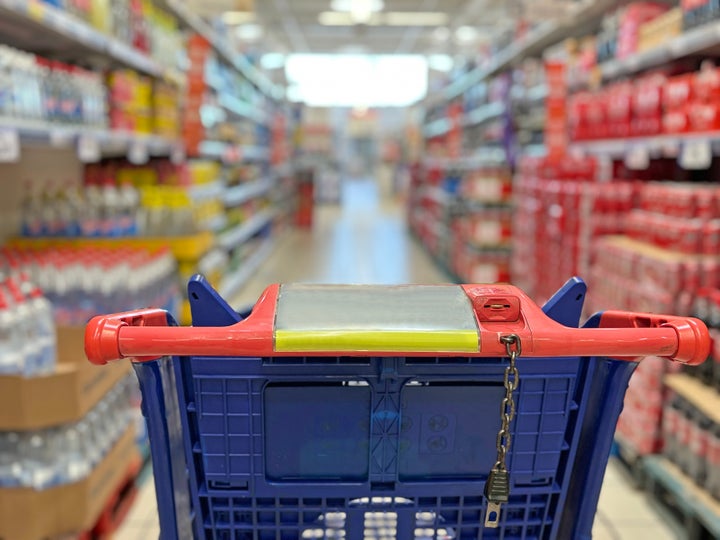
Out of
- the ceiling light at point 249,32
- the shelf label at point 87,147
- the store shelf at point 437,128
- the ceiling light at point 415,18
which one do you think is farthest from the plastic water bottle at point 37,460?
the ceiling light at point 249,32

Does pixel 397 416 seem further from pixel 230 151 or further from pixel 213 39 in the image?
pixel 230 151

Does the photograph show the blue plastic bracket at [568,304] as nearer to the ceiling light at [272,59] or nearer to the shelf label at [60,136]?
the shelf label at [60,136]

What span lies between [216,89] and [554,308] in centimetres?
671

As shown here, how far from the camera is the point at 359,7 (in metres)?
14.0

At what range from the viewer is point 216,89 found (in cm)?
741

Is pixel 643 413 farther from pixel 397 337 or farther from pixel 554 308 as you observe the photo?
pixel 397 337

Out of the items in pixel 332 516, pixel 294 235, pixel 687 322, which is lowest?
pixel 294 235

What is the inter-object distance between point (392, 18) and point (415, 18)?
1.72 feet

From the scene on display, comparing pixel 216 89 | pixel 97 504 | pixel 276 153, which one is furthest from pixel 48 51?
pixel 276 153

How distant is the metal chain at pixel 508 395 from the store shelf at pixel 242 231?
604cm

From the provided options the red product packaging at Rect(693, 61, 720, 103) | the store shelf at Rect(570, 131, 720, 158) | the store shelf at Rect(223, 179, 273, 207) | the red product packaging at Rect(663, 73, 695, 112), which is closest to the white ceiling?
the store shelf at Rect(223, 179, 273, 207)

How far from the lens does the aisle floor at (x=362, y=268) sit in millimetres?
2826

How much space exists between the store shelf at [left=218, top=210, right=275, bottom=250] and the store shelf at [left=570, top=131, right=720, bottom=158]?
3.74 metres

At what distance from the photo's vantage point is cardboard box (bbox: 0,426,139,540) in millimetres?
2297
